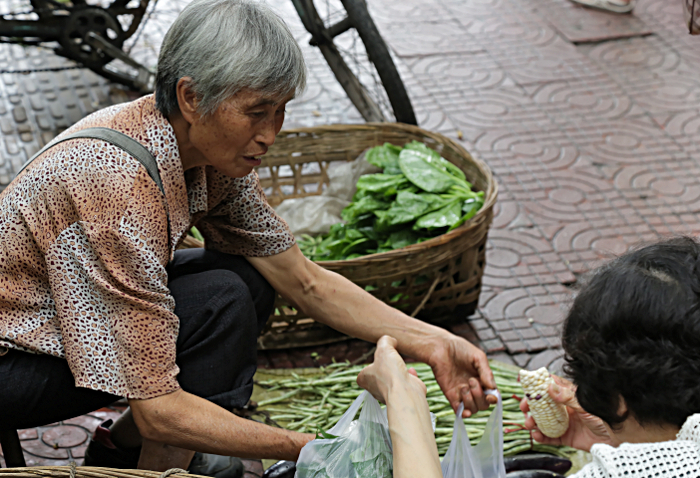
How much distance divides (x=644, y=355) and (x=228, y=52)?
91 cm

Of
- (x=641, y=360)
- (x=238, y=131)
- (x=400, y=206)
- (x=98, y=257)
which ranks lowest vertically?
(x=400, y=206)

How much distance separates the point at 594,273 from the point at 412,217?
4.57 feet

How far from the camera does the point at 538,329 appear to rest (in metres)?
2.79

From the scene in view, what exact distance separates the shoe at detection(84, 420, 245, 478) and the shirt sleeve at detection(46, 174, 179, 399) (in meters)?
0.50

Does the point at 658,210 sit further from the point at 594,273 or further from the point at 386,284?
the point at 594,273

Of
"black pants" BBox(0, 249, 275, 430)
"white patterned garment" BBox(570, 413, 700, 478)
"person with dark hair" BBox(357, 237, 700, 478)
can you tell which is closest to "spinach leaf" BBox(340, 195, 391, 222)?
"black pants" BBox(0, 249, 275, 430)

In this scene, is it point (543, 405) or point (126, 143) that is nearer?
point (126, 143)

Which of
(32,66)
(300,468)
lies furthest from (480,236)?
(32,66)

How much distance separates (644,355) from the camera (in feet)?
3.86

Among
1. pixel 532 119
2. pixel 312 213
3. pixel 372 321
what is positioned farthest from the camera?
pixel 532 119

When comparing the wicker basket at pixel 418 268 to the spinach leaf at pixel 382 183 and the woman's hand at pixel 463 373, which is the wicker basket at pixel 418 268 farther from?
the woman's hand at pixel 463 373

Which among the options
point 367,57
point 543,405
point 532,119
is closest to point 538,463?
point 543,405

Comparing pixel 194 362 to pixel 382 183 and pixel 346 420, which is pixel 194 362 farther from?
pixel 382 183

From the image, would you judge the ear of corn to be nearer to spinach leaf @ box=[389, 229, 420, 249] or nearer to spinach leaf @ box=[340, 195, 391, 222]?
spinach leaf @ box=[389, 229, 420, 249]
